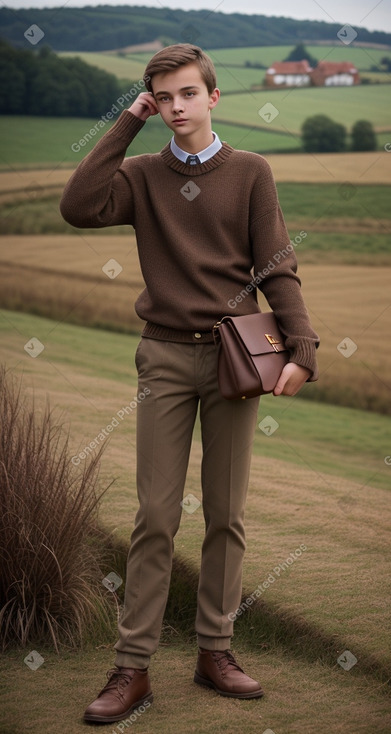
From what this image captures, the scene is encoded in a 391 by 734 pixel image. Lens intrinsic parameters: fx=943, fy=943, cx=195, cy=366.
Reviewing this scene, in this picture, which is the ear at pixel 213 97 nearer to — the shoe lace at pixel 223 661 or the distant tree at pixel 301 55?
the shoe lace at pixel 223 661

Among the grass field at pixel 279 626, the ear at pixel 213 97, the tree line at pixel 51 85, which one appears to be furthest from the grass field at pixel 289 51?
the ear at pixel 213 97

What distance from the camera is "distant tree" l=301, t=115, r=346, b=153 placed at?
26.5ft

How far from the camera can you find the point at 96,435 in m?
4.32

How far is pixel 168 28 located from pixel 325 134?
168 centimetres

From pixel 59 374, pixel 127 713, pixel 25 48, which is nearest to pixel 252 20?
pixel 25 48

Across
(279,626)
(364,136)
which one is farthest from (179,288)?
(364,136)

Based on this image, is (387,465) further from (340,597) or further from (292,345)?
(292,345)

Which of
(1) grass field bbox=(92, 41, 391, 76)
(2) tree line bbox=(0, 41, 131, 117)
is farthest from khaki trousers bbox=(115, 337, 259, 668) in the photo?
(1) grass field bbox=(92, 41, 391, 76)

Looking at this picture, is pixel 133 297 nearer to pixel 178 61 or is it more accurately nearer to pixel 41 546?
pixel 41 546

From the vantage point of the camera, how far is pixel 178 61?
89.2 inches

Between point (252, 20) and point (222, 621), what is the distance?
698 centimetres

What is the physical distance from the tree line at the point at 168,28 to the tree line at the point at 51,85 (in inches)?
10.8

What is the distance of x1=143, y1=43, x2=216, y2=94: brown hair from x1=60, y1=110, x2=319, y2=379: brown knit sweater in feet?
0.49
